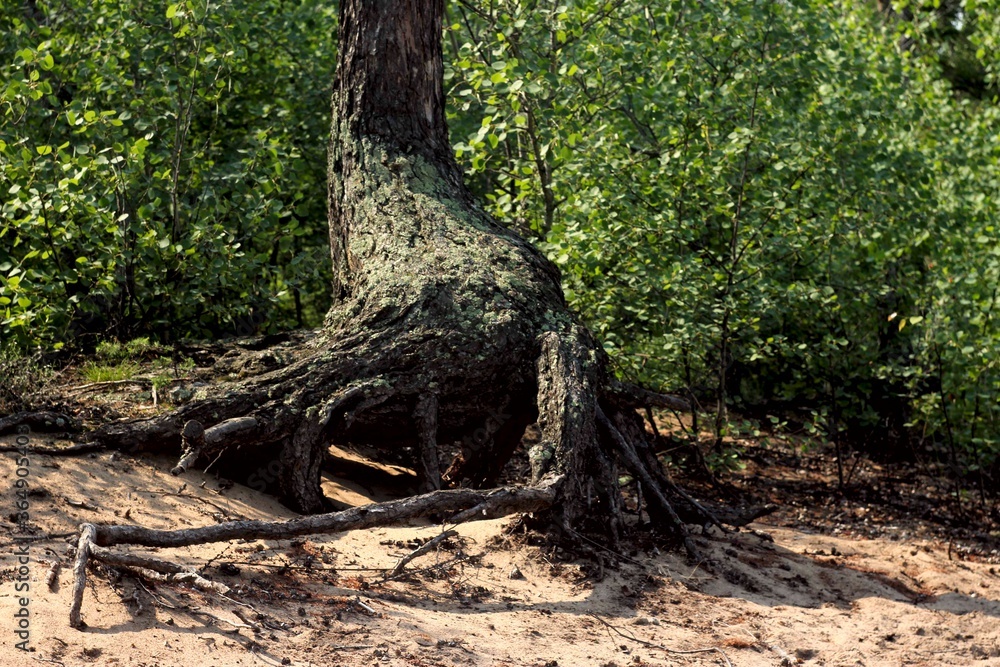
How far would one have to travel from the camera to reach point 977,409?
877 centimetres

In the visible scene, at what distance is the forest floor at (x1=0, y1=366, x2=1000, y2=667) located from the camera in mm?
4023

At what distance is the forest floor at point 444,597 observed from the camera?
13.2 feet

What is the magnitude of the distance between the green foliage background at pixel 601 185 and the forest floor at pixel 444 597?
177 cm

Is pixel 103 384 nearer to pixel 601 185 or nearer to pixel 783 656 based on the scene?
pixel 601 185

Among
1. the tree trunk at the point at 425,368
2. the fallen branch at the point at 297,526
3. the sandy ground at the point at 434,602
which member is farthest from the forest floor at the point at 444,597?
the tree trunk at the point at 425,368

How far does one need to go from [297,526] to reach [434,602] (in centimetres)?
73

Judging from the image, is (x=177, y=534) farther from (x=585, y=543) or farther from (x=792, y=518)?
(x=792, y=518)

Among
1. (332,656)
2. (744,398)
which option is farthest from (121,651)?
(744,398)

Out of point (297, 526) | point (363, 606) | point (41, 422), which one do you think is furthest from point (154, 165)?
point (363, 606)

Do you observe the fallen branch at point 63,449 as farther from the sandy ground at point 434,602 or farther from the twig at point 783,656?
the twig at point 783,656

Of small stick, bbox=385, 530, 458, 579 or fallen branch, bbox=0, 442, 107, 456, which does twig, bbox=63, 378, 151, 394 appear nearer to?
fallen branch, bbox=0, 442, 107, 456

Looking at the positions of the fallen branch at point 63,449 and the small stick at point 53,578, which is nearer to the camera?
the small stick at point 53,578

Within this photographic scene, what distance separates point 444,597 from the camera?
16.3 feet

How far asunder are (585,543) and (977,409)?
4.74 metres
